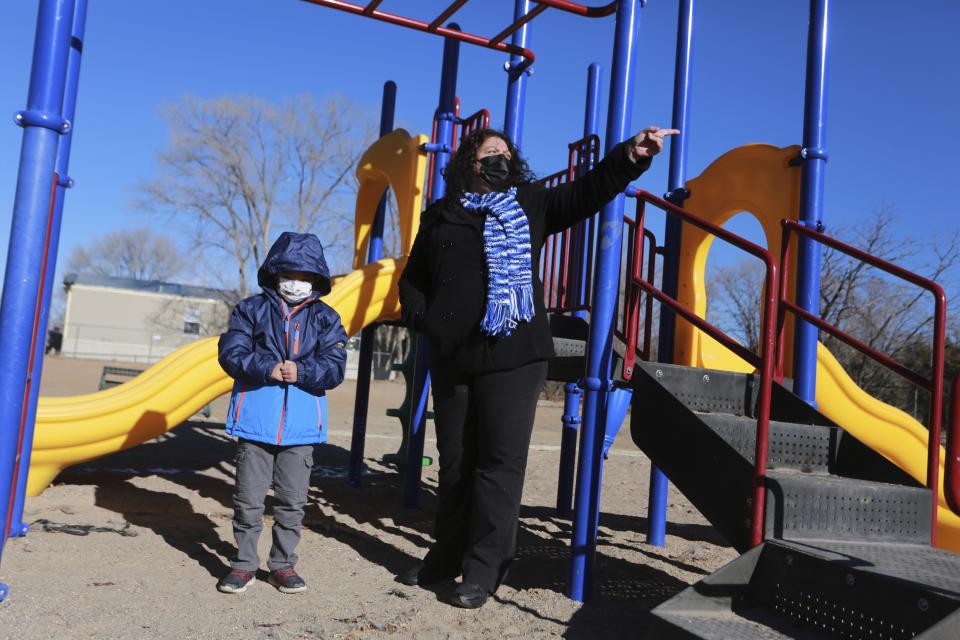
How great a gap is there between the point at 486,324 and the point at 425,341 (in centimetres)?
227

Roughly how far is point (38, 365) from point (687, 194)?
12.7 ft

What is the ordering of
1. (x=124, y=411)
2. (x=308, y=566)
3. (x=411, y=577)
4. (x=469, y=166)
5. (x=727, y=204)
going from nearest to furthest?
1. (x=469, y=166)
2. (x=411, y=577)
3. (x=308, y=566)
4. (x=124, y=411)
5. (x=727, y=204)

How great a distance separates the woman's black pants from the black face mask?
30.0 inches

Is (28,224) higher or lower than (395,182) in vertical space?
lower

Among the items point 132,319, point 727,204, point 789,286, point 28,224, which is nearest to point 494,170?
point 28,224

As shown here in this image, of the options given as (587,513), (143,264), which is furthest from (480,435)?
(143,264)

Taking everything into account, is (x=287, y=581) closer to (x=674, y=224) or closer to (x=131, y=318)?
(x=674, y=224)

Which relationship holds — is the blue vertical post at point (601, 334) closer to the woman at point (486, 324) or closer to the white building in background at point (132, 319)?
the woman at point (486, 324)

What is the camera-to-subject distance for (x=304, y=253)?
139 inches

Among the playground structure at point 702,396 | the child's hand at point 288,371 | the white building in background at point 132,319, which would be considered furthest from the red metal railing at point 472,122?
the white building in background at point 132,319

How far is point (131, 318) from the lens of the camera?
1800 inches

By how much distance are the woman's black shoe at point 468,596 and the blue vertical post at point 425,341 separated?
7.32 ft

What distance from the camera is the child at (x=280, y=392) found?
11.0ft

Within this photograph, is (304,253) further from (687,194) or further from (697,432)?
(687,194)
